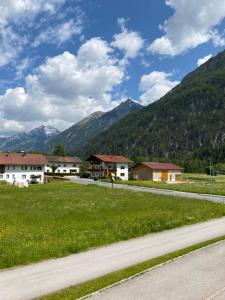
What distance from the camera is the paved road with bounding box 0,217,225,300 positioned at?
16031mm

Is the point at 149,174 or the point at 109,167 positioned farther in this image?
the point at 109,167

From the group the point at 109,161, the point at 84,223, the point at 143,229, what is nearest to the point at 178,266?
the point at 143,229

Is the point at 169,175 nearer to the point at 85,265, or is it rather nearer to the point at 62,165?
the point at 62,165

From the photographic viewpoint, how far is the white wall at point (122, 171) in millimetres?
121875

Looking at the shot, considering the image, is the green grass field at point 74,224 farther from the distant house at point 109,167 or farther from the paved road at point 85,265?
the distant house at point 109,167

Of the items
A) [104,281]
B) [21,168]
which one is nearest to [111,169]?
[21,168]

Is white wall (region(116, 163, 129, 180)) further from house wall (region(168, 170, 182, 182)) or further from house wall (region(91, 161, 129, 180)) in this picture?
house wall (region(168, 170, 182, 182))

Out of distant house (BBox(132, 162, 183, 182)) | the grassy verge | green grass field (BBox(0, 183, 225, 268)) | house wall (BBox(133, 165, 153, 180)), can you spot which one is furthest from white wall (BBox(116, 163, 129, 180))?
the grassy verge

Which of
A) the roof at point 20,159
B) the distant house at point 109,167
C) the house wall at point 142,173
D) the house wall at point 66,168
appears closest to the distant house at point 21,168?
the roof at point 20,159

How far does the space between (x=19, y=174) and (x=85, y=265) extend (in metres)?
84.7

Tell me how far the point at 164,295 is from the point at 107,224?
16002mm

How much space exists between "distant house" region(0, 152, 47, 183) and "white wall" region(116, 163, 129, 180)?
90.9ft

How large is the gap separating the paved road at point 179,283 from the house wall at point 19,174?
83.0 m

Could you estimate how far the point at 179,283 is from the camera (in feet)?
54.6
